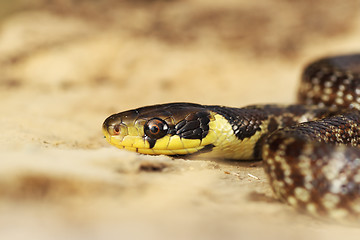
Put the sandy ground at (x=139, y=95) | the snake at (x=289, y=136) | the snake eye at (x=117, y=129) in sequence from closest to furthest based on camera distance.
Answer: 1. the sandy ground at (x=139, y=95)
2. the snake at (x=289, y=136)
3. the snake eye at (x=117, y=129)

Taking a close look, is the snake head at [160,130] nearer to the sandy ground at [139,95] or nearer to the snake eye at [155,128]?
the snake eye at [155,128]

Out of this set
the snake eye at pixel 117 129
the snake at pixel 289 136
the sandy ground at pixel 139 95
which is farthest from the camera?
the snake eye at pixel 117 129

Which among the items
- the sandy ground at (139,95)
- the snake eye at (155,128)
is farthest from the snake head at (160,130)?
the sandy ground at (139,95)

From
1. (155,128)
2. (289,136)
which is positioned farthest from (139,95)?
(289,136)

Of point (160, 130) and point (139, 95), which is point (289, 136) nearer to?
point (160, 130)

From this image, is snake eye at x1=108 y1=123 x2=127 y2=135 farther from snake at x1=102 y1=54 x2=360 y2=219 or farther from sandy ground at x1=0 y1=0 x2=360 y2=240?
sandy ground at x1=0 y1=0 x2=360 y2=240

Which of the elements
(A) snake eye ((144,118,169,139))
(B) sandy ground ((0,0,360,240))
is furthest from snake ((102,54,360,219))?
(B) sandy ground ((0,0,360,240))
